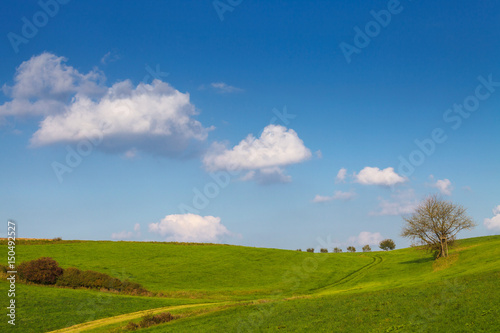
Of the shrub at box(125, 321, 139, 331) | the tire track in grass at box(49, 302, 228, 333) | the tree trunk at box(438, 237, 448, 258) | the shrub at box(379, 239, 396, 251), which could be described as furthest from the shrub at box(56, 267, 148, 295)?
the shrub at box(379, 239, 396, 251)

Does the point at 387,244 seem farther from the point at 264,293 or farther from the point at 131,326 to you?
the point at 131,326

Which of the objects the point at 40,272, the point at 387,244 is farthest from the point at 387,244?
the point at 40,272

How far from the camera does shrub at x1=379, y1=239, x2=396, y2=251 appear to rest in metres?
194

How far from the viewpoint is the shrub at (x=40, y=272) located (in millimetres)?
53938

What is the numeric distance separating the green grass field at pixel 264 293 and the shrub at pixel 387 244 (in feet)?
350

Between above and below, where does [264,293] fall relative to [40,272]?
below

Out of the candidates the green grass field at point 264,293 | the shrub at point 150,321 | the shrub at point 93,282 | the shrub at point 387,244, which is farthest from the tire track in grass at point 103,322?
the shrub at point 387,244

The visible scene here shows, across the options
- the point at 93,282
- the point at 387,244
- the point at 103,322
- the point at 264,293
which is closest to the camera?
the point at 103,322

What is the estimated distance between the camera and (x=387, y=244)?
19538 cm

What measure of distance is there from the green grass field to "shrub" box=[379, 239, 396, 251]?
350 feet

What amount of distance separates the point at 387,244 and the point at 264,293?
152m

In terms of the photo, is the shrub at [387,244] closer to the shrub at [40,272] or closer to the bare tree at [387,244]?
the bare tree at [387,244]

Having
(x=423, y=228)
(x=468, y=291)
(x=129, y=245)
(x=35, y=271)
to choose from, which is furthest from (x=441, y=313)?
(x=129, y=245)

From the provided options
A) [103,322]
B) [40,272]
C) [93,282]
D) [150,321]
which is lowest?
[103,322]
